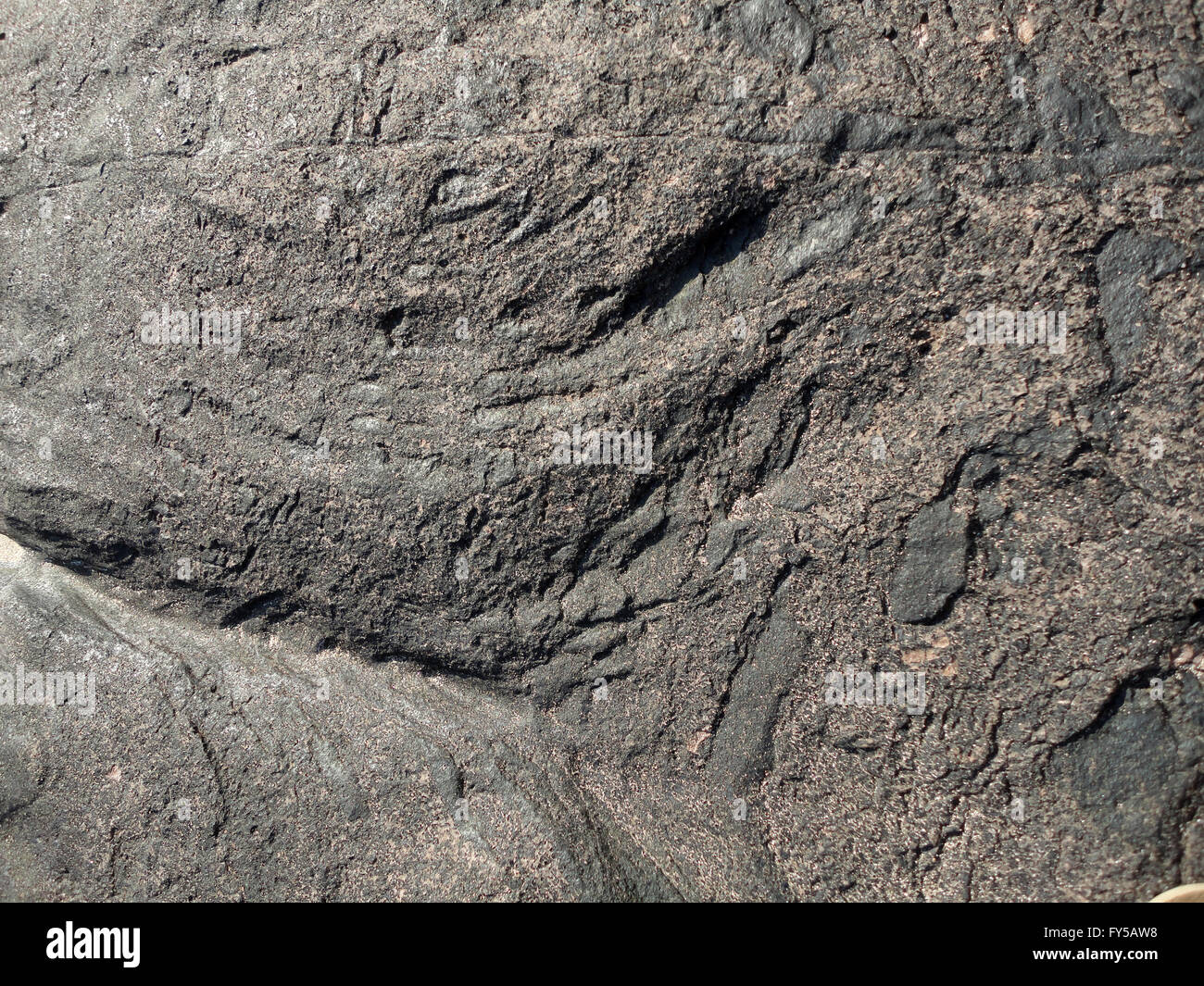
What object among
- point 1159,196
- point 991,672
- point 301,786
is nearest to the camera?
point 1159,196

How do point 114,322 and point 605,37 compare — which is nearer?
point 605,37

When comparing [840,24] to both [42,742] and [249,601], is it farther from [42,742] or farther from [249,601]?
[42,742]

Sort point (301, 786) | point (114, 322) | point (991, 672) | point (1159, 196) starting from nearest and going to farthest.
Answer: point (1159, 196)
point (991, 672)
point (301, 786)
point (114, 322)

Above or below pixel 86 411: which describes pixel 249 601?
below
